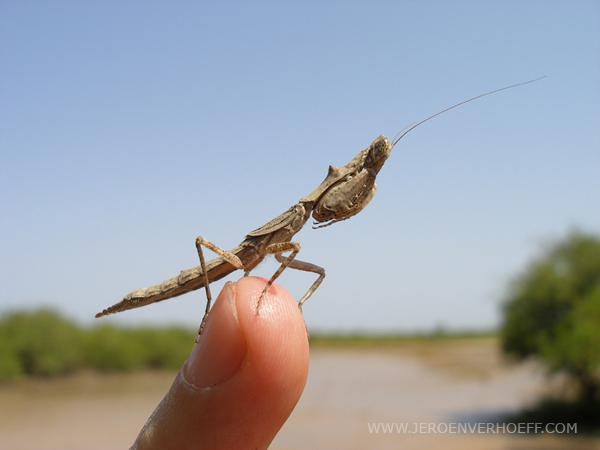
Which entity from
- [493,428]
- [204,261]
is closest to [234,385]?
[204,261]

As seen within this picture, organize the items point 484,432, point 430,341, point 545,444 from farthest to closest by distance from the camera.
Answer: point 430,341 → point 484,432 → point 545,444

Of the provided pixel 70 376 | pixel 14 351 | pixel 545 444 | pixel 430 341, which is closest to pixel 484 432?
pixel 545 444

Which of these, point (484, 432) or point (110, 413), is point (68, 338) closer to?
point (110, 413)

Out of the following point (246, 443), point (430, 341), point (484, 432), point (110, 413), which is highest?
point (246, 443)

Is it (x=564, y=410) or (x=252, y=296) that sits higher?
(x=252, y=296)

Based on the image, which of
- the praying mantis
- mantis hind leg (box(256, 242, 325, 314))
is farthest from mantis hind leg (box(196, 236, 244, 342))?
mantis hind leg (box(256, 242, 325, 314))

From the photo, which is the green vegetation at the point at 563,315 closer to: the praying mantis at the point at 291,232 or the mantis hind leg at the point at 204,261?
the praying mantis at the point at 291,232

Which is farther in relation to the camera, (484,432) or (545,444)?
(484,432)
